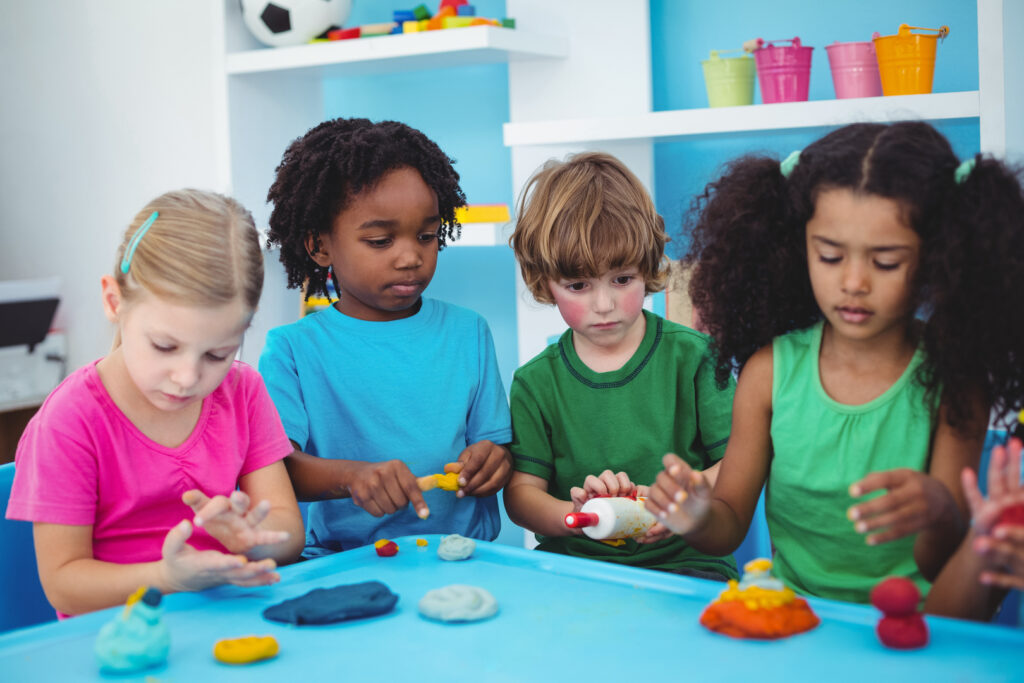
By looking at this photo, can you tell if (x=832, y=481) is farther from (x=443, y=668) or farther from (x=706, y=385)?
(x=443, y=668)

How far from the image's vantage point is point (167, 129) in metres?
2.83

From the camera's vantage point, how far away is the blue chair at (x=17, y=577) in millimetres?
1173

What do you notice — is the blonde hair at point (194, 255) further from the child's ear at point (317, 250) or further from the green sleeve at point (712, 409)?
the green sleeve at point (712, 409)

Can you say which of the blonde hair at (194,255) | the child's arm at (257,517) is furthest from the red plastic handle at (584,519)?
the blonde hair at (194,255)

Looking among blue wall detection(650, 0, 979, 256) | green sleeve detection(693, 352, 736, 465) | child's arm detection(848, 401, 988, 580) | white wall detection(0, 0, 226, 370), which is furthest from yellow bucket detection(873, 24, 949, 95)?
white wall detection(0, 0, 226, 370)

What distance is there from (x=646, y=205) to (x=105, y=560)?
2.73ft

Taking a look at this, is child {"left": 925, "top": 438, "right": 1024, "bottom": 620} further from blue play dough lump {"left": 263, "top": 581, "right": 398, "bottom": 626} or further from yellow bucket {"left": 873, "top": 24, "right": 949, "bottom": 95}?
yellow bucket {"left": 873, "top": 24, "right": 949, "bottom": 95}

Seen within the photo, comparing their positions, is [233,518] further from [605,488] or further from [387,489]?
[605,488]

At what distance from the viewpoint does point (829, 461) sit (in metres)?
1.06

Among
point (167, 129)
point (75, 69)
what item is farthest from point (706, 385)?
point (75, 69)

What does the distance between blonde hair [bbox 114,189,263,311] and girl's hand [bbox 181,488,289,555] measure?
0.67ft

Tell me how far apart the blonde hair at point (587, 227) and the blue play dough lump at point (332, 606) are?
576 millimetres

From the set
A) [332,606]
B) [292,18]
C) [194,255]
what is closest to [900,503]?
[332,606]

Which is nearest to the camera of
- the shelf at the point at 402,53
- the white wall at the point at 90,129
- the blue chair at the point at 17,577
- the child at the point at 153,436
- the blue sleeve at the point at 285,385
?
the child at the point at 153,436
